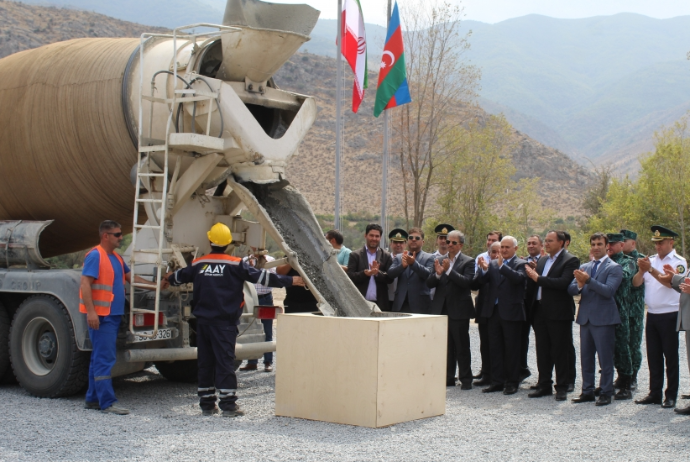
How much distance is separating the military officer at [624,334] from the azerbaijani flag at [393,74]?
25.9ft

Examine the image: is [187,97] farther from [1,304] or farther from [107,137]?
[1,304]

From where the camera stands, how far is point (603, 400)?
7977 mm

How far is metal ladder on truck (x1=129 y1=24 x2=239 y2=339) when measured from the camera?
24.6 ft

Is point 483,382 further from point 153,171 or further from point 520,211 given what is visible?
point 520,211

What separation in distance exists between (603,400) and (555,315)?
1022mm

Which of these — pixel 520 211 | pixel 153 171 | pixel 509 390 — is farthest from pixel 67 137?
pixel 520 211

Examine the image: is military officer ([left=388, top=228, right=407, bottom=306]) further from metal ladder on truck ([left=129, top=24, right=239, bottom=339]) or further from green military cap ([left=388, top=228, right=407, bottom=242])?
metal ladder on truck ([left=129, top=24, right=239, bottom=339])

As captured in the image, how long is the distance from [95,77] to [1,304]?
2809mm

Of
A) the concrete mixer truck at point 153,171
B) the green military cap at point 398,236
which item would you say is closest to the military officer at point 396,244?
the green military cap at point 398,236

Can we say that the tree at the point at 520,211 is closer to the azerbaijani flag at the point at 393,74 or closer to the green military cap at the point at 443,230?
the azerbaijani flag at the point at 393,74

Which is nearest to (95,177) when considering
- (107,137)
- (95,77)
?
(107,137)

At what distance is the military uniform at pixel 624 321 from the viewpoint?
8.48 meters

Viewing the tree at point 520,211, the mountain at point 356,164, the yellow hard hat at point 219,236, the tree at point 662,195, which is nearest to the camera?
the yellow hard hat at point 219,236

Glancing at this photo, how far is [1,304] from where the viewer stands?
8.66 m
